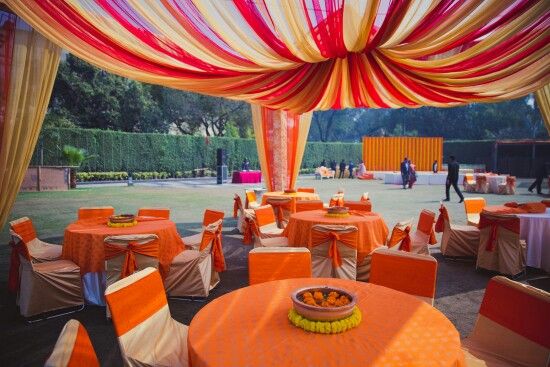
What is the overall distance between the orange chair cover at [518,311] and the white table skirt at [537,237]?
3.69 m

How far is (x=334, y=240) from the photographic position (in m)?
4.10

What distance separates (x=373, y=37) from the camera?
3.31 metres

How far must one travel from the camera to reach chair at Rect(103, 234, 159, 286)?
11.8ft

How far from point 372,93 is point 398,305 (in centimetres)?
438

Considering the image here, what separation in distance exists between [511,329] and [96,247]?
3677mm

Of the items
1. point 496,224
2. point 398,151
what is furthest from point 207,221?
point 398,151

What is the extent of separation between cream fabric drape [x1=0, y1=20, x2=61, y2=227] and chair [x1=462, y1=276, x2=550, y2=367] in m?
4.36

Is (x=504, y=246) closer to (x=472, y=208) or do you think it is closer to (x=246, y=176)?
(x=472, y=208)

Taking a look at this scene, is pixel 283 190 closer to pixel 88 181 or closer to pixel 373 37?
pixel 373 37

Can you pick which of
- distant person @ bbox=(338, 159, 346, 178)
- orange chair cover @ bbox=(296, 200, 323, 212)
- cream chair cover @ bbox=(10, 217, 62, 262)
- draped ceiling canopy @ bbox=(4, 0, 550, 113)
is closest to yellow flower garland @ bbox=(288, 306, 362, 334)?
draped ceiling canopy @ bbox=(4, 0, 550, 113)

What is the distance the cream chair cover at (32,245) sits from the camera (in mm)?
4312

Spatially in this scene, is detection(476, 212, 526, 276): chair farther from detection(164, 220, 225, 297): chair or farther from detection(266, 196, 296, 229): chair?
detection(164, 220, 225, 297): chair

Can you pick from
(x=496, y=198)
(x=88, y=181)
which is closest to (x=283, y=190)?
(x=496, y=198)

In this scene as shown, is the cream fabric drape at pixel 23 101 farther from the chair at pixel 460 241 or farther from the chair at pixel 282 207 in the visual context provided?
the chair at pixel 460 241
